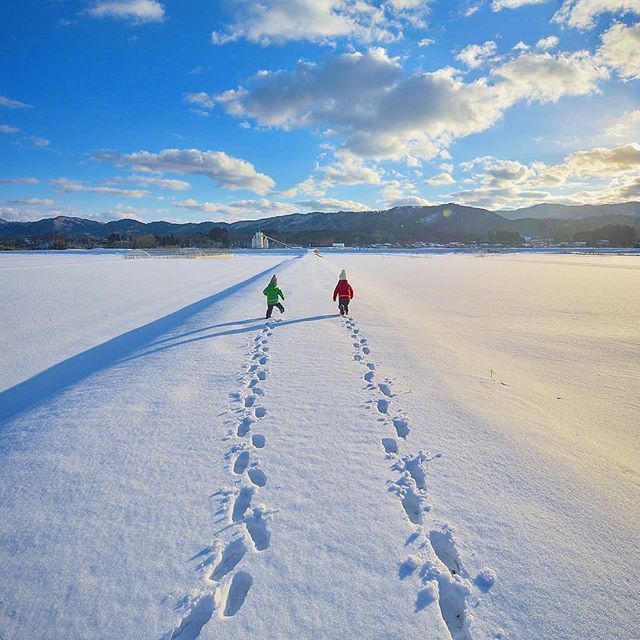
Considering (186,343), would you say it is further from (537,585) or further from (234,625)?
(537,585)

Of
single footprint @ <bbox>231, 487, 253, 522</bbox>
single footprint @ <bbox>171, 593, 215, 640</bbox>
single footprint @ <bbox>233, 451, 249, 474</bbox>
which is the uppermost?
single footprint @ <bbox>233, 451, 249, 474</bbox>

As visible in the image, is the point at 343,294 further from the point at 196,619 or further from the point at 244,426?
the point at 196,619

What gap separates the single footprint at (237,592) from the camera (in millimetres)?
2498

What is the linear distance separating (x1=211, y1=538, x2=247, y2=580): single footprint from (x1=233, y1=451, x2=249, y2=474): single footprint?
0.95 metres

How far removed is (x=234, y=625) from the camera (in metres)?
2.37

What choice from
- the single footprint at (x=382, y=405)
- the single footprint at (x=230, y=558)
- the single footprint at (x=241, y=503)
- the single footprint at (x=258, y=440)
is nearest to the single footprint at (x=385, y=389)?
the single footprint at (x=382, y=405)

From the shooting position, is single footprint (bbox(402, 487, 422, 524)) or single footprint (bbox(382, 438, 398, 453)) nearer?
single footprint (bbox(402, 487, 422, 524))

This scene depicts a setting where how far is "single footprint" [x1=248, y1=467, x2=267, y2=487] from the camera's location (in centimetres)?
372

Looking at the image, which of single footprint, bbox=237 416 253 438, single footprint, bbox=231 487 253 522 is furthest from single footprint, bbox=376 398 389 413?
single footprint, bbox=231 487 253 522

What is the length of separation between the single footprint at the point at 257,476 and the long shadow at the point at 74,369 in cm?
385

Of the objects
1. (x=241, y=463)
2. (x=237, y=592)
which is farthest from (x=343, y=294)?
(x=237, y=592)

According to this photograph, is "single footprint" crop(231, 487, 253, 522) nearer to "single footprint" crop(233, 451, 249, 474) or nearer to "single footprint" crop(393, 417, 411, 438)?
"single footprint" crop(233, 451, 249, 474)

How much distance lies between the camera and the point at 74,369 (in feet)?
24.2

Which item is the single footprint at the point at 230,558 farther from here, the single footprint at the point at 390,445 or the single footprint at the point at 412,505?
the single footprint at the point at 390,445
